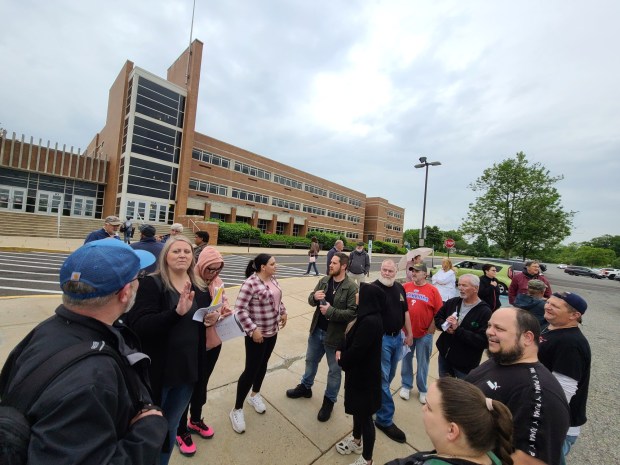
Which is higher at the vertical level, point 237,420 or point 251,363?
point 251,363

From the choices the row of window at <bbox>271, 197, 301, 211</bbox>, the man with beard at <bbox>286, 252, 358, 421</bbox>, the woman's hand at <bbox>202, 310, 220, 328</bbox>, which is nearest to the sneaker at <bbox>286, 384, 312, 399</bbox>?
the man with beard at <bbox>286, 252, 358, 421</bbox>

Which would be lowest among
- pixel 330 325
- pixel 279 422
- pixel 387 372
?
pixel 279 422

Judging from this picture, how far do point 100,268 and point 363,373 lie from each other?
7.65 ft

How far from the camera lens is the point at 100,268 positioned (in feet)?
3.86

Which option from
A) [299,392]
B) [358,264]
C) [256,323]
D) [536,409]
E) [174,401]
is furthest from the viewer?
[358,264]

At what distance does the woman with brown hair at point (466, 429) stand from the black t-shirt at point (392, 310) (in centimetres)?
184

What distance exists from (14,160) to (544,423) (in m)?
33.2

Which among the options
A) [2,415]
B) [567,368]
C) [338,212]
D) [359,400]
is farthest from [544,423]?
[338,212]

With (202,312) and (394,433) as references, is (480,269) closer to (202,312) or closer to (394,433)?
(394,433)

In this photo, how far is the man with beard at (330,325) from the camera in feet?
10.3

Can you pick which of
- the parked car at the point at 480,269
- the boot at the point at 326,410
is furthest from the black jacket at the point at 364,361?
the parked car at the point at 480,269

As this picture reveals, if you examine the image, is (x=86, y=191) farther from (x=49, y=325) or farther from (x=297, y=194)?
(x=49, y=325)

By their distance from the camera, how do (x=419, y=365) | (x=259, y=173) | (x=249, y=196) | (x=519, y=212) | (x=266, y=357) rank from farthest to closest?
(x=259, y=173) < (x=249, y=196) < (x=519, y=212) < (x=419, y=365) < (x=266, y=357)

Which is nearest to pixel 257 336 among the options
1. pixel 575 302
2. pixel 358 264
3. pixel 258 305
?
pixel 258 305
